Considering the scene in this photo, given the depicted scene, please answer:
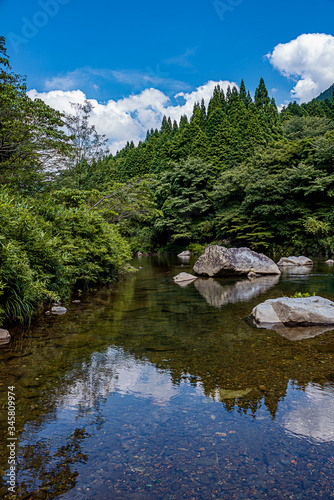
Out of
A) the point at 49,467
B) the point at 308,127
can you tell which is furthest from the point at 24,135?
the point at 308,127

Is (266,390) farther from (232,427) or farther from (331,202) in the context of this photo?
(331,202)

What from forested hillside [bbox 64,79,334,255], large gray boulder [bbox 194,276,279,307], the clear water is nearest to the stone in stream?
the clear water

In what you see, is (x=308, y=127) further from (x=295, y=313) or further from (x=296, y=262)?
(x=295, y=313)

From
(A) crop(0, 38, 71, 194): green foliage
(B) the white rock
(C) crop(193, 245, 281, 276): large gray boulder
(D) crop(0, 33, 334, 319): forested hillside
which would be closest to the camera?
(D) crop(0, 33, 334, 319): forested hillside

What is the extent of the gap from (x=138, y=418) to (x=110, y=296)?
727cm

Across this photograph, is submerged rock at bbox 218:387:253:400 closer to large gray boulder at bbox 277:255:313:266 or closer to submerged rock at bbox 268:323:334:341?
submerged rock at bbox 268:323:334:341

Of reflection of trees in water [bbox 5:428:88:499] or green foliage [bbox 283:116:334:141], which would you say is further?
green foliage [bbox 283:116:334:141]

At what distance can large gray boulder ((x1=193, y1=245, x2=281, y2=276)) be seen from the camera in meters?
14.2

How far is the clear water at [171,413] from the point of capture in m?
2.15

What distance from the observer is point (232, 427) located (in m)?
2.80

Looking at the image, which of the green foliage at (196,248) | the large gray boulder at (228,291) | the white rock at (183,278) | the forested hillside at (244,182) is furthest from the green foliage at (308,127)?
the large gray boulder at (228,291)

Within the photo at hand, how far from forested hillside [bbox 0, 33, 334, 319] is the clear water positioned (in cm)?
206

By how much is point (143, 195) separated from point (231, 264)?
7076mm

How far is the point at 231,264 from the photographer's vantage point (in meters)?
14.1
